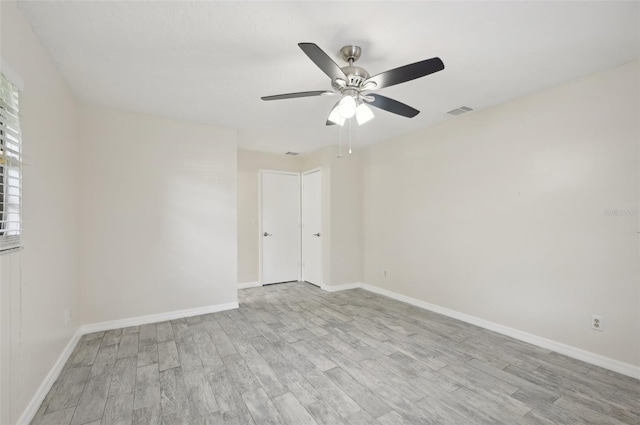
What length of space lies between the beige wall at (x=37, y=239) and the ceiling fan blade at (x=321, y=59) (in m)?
1.64

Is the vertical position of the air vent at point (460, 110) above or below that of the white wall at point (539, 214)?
above

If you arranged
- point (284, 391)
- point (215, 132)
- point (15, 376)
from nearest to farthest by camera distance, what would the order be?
point (15, 376)
point (284, 391)
point (215, 132)

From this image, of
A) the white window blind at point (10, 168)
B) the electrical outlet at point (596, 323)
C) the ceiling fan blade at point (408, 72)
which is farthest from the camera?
the electrical outlet at point (596, 323)

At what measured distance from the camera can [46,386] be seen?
6.48 ft

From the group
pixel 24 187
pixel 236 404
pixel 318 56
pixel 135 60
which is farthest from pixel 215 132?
pixel 236 404

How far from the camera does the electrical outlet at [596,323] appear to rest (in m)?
2.35

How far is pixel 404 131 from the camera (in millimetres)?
4047

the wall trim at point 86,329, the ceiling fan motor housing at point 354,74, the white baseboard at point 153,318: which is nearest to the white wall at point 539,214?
the ceiling fan motor housing at point 354,74

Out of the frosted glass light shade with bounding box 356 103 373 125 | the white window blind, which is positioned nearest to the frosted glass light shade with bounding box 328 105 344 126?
the frosted glass light shade with bounding box 356 103 373 125

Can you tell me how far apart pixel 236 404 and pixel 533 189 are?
126 inches

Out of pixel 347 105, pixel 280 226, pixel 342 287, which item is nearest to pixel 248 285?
pixel 280 226

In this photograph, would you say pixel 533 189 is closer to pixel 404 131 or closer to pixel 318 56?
pixel 404 131

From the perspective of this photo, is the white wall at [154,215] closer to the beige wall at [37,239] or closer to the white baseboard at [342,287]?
the beige wall at [37,239]

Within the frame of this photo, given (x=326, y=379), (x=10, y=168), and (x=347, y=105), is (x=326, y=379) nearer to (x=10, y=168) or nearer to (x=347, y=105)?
(x=347, y=105)
